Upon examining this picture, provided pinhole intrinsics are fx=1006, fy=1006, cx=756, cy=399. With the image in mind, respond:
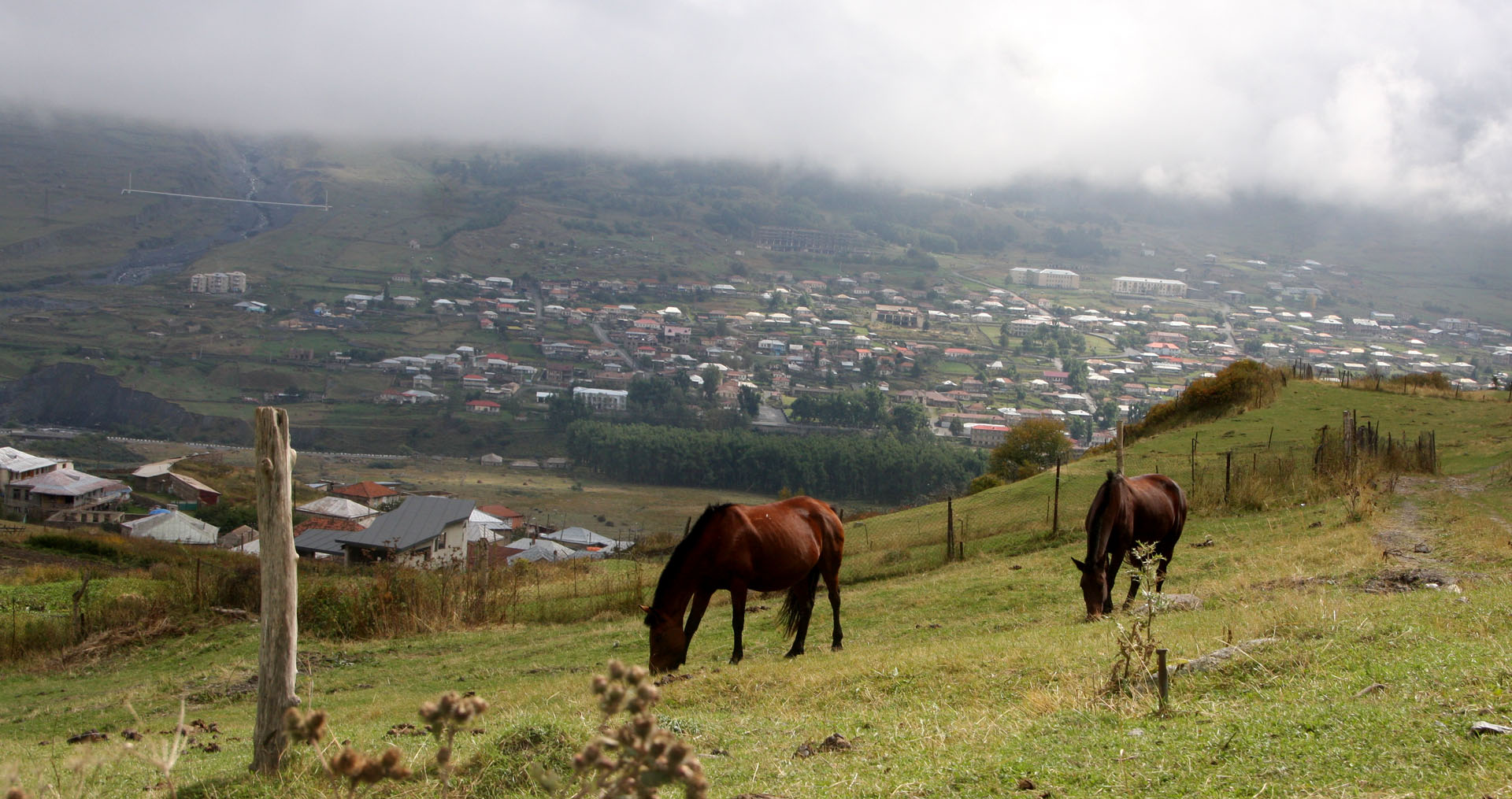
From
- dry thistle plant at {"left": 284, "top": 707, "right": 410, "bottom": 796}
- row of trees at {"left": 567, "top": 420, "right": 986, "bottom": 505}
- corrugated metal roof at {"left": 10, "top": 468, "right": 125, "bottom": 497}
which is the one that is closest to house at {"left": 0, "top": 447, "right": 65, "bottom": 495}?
corrugated metal roof at {"left": 10, "top": 468, "right": 125, "bottom": 497}

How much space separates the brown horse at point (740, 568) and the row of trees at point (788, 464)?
5530 cm

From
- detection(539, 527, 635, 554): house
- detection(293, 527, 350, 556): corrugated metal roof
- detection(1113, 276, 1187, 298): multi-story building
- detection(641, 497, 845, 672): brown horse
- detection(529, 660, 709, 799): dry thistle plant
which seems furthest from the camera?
detection(1113, 276, 1187, 298): multi-story building

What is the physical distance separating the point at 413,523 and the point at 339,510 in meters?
15.7

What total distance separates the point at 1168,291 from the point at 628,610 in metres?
178

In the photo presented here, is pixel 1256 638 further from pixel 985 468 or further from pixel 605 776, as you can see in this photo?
pixel 985 468

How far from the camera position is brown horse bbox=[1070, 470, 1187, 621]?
1067cm

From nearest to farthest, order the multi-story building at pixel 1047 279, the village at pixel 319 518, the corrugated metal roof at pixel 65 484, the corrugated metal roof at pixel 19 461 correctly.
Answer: the village at pixel 319 518 → the corrugated metal roof at pixel 65 484 → the corrugated metal roof at pixel 19 461 → the multi-story building at pixel 1047 279

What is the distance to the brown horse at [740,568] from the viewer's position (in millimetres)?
10023

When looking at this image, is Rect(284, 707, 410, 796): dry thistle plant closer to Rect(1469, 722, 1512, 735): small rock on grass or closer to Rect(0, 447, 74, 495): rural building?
Rect(1469, 722, 1512, 735): small rock on grass

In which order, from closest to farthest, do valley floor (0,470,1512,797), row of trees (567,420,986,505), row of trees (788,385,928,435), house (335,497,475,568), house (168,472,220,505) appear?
valley floor (0,470,1512,797) → house (335,497,475,568) → house (168,472,220,505) → row of trees (567,420,986,505) → row of trees (788,385,928,435)

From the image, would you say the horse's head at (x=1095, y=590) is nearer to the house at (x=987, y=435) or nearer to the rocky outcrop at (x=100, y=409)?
the house at (x=987, y=435)

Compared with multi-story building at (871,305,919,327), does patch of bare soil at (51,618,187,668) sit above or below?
above

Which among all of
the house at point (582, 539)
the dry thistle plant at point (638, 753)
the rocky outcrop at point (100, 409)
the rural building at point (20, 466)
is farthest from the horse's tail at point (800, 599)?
the rocky outcrop at point (100, 409)

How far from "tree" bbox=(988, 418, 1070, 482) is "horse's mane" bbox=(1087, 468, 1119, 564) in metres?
31.9
